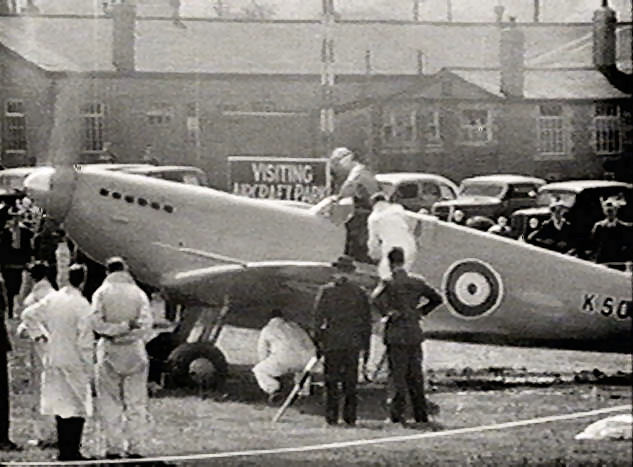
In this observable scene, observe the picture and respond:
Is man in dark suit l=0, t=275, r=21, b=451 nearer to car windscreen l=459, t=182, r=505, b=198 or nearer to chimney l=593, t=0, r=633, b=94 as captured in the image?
car windscreen l=459, t=182, r=505, b=198

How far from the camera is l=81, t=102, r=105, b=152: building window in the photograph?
577 centimetres

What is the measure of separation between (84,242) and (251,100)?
756mm

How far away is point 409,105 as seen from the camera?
5.55 metres

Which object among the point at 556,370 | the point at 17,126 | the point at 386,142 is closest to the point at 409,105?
the point at 386,142

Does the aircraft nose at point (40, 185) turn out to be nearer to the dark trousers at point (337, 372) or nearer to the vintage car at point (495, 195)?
the dark trousers at point (337, 372)

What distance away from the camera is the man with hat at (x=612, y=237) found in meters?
5.40

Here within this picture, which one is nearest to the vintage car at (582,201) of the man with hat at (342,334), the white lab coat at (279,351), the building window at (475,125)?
the building window at (475,125)

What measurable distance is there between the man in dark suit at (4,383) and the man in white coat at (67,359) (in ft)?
0.47

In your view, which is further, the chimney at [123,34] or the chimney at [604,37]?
the chimney at [123,34]

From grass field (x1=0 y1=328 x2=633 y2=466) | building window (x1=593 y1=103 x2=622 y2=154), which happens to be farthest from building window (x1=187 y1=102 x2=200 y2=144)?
building window (x1=593 y1=103 x2=622 y2=154)

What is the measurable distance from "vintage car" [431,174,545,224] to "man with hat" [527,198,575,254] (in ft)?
0.24

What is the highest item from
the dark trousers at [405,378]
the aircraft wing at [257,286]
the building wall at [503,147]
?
the building wall at [503,147]

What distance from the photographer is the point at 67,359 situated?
19.4 ft

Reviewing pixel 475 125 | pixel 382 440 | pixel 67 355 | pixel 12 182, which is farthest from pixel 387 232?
pixel 12 182
